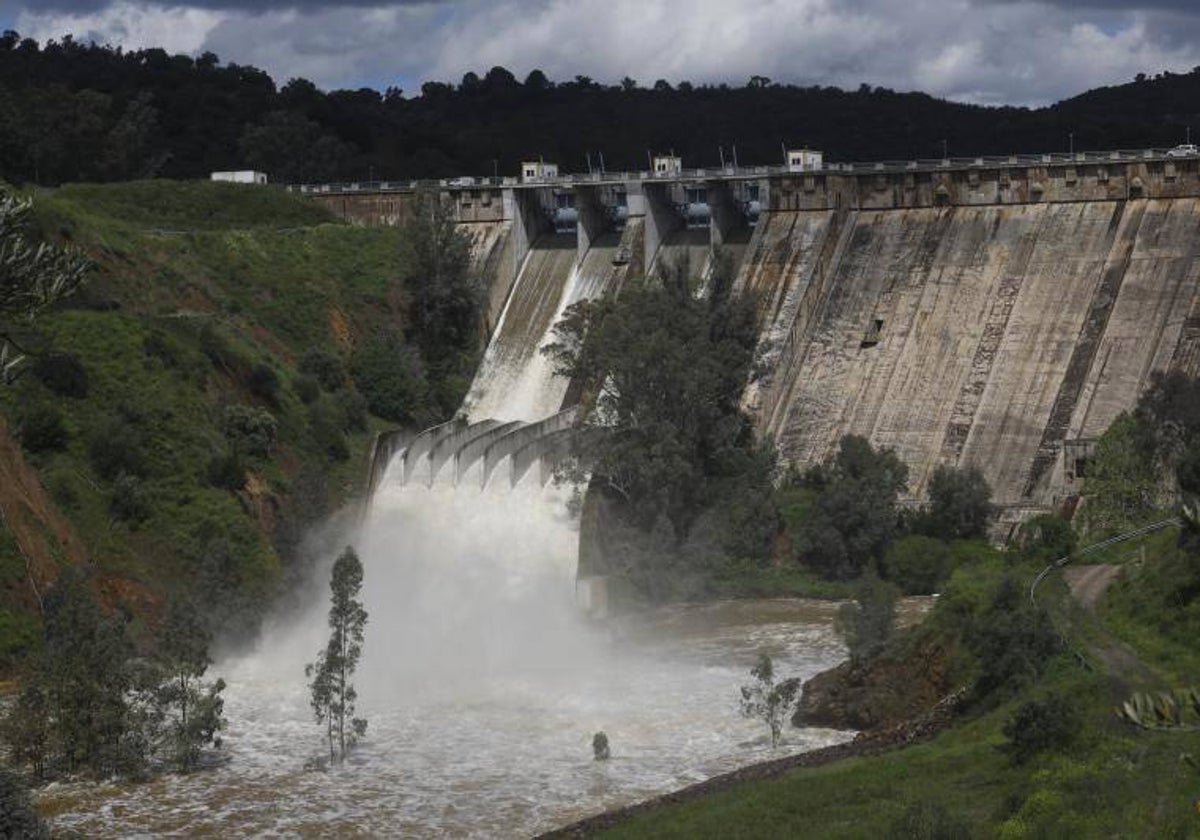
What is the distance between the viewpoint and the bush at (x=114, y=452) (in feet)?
189

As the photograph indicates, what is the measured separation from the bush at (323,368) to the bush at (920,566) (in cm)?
2232

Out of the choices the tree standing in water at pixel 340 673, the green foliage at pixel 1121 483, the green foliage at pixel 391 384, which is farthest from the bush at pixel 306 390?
the green foliage at pixel 1121 483

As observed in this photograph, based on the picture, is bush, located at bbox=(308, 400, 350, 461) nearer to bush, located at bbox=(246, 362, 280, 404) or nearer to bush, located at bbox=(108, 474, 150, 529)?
bush, located at bbox=(246, 362, 280, 404)

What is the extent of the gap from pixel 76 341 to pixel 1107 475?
3025cm

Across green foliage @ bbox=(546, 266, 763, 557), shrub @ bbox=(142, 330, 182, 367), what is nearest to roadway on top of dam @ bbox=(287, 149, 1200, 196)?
green foliage @ bbox=(546, 266, 763, 557)

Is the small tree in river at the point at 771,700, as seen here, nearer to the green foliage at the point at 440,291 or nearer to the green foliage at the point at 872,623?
the green foliage at the point at 872,623

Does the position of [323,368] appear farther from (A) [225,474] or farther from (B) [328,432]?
(A) [225,474]

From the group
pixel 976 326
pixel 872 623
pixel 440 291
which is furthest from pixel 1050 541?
pixel 440 291

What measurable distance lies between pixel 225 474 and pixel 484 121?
10444cm

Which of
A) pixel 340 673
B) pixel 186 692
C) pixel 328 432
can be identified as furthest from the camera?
pixel 328 432

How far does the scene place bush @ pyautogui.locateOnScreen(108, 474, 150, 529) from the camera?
184ft

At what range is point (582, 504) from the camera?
5997 cm

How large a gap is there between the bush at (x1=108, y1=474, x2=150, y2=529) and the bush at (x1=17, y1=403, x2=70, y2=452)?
2350 millimetres

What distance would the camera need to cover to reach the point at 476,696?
155 feet
